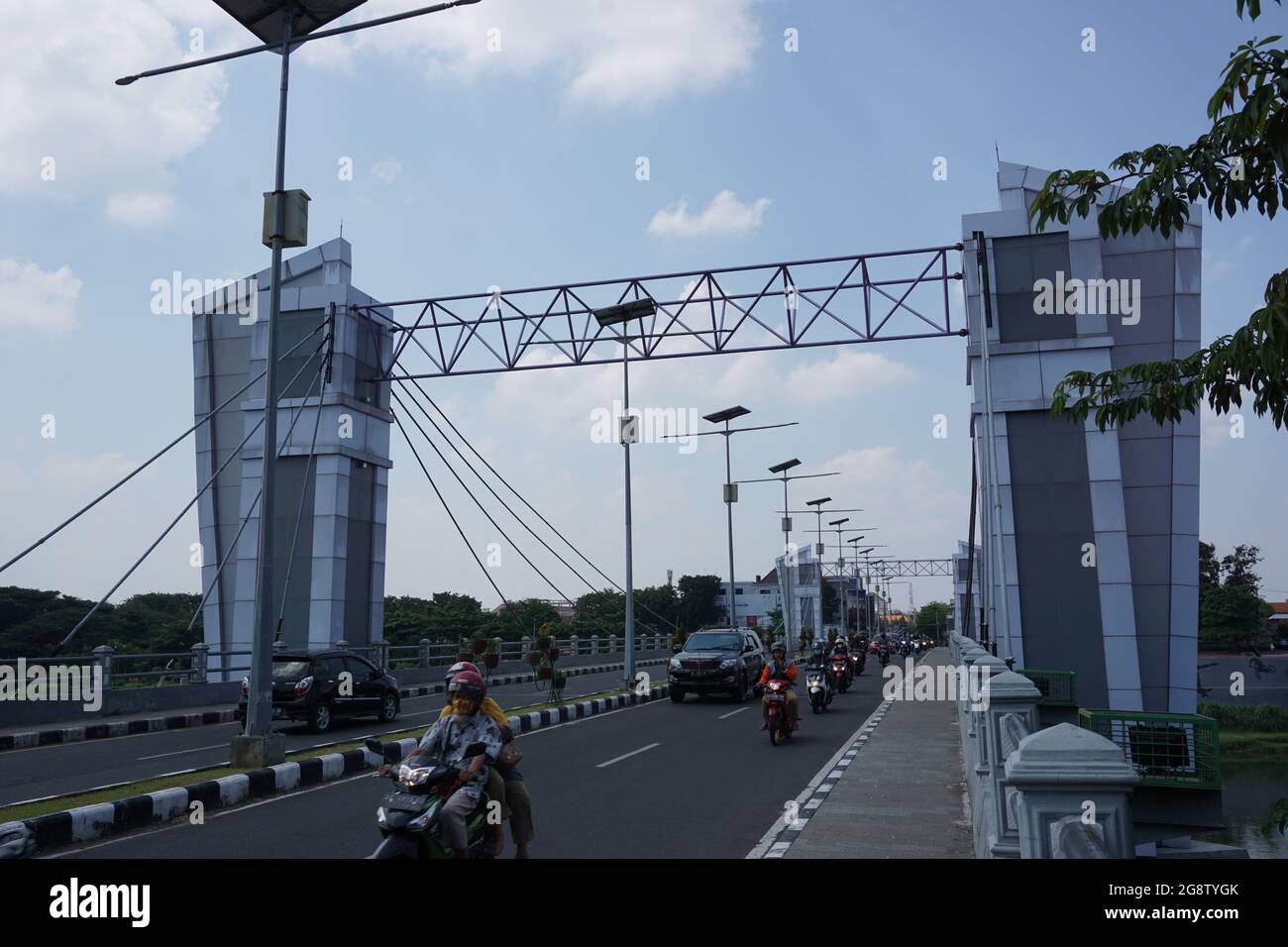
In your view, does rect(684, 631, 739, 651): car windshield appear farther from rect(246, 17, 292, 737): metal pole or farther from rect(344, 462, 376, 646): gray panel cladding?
rect(246, 17, 292, 737): metal pole

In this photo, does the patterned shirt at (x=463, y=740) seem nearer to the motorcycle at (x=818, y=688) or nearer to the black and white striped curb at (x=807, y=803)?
the black and white striped curb at (x=807, y=803)

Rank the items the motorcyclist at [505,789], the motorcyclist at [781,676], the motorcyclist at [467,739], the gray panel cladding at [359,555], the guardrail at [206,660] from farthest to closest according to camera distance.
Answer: the gray panel cladding at [359,555], the guardrail at [206,660], the motorcyclist at [781,676], the motorcyclist at [505,789], the motorcyclist at [467,739]

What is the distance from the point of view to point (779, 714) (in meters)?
15.5

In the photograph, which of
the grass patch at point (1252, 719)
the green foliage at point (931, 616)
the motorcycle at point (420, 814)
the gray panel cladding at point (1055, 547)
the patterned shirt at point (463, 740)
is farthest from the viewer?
the green foliage at point (931, 616)

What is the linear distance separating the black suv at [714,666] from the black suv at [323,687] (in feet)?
24.2

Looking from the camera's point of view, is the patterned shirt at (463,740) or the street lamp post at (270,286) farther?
the street lamp post at (270,286)

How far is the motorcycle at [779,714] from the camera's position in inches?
609

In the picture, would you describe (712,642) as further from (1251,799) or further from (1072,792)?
(1251,799)

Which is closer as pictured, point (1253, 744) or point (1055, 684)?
point (1055, 684)

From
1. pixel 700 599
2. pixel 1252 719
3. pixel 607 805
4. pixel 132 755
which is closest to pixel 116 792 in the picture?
pixel 607 805

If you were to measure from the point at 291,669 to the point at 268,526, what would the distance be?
18.2ft

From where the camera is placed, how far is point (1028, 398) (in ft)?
72.9

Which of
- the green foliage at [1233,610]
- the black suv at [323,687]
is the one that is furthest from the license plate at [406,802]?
the green foliage at [1233,610]

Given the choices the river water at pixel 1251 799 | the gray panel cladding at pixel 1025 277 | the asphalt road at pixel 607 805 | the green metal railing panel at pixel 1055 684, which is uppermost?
the gray panel cladding at pixel 1025 277
